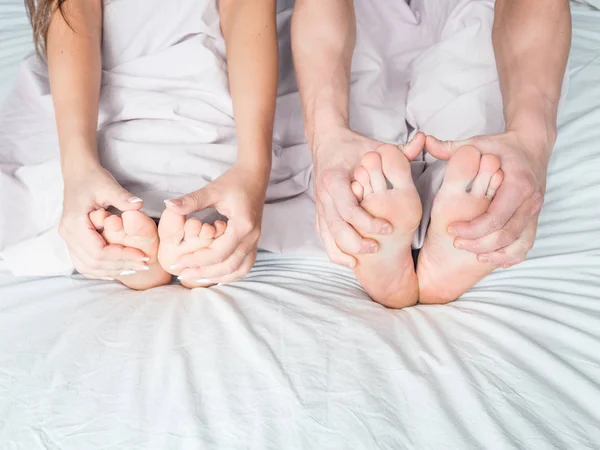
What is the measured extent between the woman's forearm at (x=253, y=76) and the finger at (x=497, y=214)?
29 centimetres

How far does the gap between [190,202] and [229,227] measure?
0.19 ft

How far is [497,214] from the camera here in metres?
0.63

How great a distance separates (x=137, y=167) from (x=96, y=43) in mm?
212

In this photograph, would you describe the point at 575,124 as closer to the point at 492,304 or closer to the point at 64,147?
the point at 492,304

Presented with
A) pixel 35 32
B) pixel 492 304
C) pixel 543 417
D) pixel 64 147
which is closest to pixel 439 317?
pixel 492 304

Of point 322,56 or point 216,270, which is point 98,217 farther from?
point 322,56

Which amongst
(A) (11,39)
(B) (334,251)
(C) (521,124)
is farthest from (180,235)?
(A) (11,39)

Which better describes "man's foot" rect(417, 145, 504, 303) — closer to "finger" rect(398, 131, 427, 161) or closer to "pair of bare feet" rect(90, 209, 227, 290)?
"finger" rect(398, 131, 427, 161)

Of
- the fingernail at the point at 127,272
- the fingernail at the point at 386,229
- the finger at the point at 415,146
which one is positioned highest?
the finger at the point at 415,146

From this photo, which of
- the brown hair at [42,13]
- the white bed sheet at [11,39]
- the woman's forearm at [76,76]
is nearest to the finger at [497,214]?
the woman's forearm at [76,76]

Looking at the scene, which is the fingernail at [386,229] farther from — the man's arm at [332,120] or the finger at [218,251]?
the finger at [218,251]

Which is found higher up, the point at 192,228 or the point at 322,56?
the point at 322,56

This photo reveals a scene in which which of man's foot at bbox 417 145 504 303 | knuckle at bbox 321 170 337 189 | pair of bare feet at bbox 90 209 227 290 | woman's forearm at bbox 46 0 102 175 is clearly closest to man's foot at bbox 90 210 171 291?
pair of bare feet at bbox 90 209 227 290

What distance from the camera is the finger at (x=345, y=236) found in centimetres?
66
